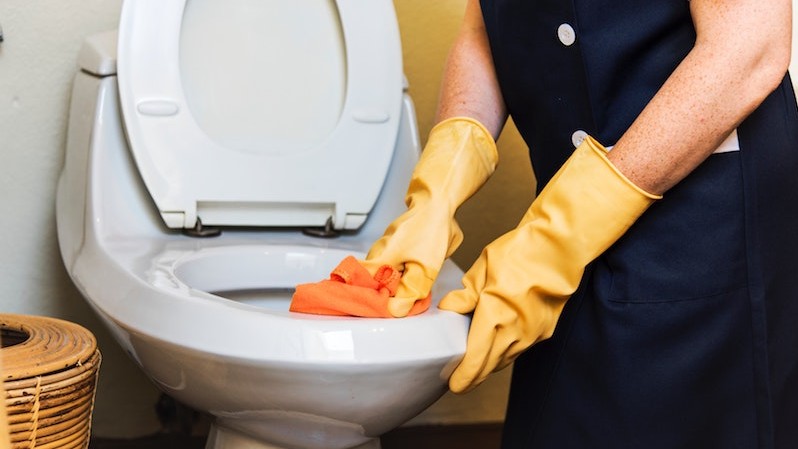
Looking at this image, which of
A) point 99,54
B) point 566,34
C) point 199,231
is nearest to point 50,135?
point 99,54

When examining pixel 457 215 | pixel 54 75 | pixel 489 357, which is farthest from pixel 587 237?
pixel 54 75

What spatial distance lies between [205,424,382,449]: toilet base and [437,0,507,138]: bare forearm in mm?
336

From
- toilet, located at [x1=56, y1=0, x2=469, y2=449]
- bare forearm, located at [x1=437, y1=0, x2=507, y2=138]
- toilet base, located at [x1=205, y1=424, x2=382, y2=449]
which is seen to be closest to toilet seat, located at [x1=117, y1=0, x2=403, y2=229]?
toilet, located at [x1=56, y1=0, x2=469, y2=449]

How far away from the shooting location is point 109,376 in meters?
1.31

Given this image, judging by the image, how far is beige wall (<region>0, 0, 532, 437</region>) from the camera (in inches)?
47.4

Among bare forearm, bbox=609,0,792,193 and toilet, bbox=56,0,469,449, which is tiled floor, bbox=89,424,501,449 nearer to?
toilet, bbox=56,0,469,449

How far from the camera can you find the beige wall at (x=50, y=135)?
1204 mm

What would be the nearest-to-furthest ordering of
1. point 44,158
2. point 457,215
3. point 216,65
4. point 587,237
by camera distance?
point 587,237
point 216,65
point 44,158
point 457,215

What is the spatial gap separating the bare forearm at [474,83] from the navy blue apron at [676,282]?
12 centimetres

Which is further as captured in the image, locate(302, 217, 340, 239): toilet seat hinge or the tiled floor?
the tiled floor

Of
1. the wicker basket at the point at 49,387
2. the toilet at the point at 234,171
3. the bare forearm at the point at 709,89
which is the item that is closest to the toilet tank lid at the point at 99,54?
the toilet at the point at 234,171

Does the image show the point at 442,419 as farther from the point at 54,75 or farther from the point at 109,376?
the point at 54,75

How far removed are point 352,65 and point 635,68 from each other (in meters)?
0.42

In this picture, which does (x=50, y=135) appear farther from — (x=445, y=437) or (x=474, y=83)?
(x=445, y=437)
